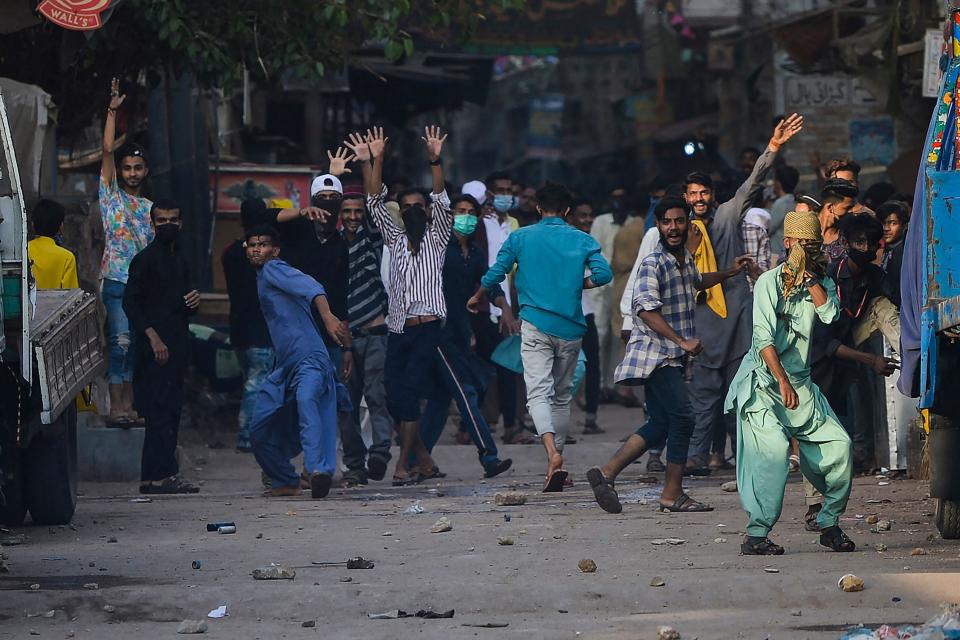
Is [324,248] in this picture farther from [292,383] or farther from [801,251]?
[801,251]

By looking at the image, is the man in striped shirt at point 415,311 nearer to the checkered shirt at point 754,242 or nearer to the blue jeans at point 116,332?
the blue jeans at point 116,332

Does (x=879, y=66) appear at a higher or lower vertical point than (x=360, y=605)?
higher

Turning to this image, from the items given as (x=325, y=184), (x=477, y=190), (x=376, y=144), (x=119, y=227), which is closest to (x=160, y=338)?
(x=119, y=227)

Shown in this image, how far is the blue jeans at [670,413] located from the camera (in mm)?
8969

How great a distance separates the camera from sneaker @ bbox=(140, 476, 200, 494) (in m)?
10.6

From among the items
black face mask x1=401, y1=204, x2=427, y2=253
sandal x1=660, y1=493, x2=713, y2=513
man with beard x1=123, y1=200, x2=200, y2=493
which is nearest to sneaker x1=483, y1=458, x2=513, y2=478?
black face mask x1=401, y1=204, x2=427, y2=253

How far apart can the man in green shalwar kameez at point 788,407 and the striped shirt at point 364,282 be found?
4111 mm

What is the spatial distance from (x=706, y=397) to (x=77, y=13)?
4423 mm

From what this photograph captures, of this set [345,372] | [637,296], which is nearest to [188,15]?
[345,372]

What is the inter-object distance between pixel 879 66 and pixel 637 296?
27.2 feet

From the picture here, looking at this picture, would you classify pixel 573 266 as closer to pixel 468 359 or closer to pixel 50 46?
pixel 468 359

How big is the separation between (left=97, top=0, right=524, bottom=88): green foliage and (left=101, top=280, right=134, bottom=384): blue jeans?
5.29 ft

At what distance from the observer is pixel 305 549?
801 cm

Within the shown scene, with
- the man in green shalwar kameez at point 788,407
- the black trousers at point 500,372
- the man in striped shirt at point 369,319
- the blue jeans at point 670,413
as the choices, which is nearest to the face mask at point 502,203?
the black trousers at point 500,372
